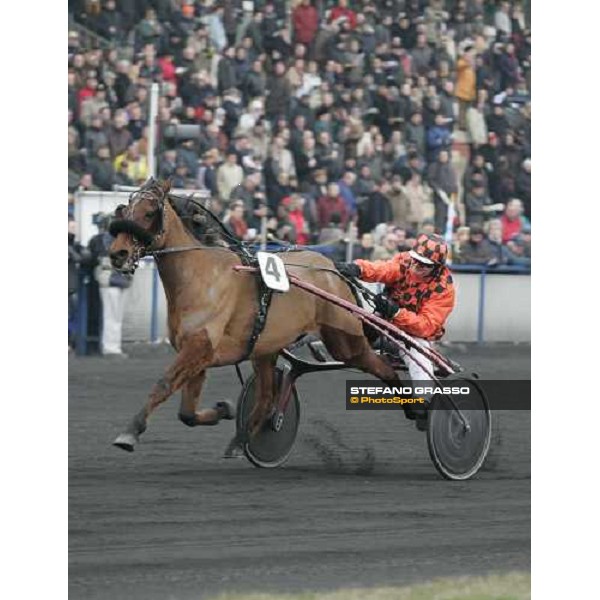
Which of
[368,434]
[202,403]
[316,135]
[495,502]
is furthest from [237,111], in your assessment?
[495,502]

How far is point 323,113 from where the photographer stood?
59.9ft

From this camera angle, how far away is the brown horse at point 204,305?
9.27 meters

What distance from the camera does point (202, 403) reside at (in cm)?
1356

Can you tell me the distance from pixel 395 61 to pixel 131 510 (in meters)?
11.9

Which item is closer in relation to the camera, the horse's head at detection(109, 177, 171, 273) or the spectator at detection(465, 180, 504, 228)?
the horse's head at detection(109, 177, 171, 273)

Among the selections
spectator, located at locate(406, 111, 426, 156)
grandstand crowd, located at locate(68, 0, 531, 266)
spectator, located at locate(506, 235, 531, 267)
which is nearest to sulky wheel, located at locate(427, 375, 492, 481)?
grandstand crowd, located at locate(68, 0, 531, 266)

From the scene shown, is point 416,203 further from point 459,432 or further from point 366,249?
point 459,432

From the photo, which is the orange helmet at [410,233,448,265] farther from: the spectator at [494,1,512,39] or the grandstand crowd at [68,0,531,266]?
the spectator at [494,1,512,39]

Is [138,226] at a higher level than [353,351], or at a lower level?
higher

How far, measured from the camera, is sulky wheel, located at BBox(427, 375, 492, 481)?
9820 millimetres

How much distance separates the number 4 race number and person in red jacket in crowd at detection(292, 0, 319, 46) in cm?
963

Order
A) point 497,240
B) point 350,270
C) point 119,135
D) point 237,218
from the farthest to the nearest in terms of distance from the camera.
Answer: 1. point 497,240
2. point 237,218
3. point 119,135
4. point 350,270

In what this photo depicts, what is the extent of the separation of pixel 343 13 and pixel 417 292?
1000 centimetres

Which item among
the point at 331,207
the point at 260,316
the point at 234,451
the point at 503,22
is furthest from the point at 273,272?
the point at 503,22
